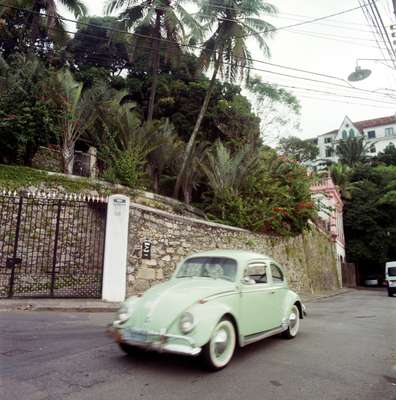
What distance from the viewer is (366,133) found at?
73.7 metres

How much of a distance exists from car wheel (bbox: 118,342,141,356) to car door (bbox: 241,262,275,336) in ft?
4.65

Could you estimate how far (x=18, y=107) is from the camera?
508 inches

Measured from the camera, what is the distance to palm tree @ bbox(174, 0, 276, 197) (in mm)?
16703

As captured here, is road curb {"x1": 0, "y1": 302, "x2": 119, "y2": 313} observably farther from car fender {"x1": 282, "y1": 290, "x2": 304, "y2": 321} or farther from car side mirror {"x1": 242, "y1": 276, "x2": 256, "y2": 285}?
car side mirror {"x1": 242, "y1": 276, "x2": 256, "y2": 285}

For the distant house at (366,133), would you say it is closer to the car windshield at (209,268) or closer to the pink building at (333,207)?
the pink building at (333,207)

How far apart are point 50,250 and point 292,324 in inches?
303

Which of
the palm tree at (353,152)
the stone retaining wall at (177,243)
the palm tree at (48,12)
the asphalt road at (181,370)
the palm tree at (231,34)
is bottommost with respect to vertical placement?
the asphalt road at (181,370)

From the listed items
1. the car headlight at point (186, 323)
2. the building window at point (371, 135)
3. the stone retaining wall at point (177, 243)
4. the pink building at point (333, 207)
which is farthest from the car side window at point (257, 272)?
the building window at point (371, 135)

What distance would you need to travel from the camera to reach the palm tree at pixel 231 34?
1670 cm

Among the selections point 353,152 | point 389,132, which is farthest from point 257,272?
point 389,132

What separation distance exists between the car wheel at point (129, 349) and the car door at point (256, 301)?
1.42 m

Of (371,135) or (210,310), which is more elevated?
(371,135)

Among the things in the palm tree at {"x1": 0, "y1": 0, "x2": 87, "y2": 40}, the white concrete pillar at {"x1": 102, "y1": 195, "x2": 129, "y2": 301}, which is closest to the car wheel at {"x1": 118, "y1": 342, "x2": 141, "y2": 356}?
the white concrete pillar at {"x1": 102, "y1": 195, "x2": 129, "y2": 301}

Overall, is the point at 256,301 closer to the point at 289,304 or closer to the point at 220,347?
the point at 220,347
